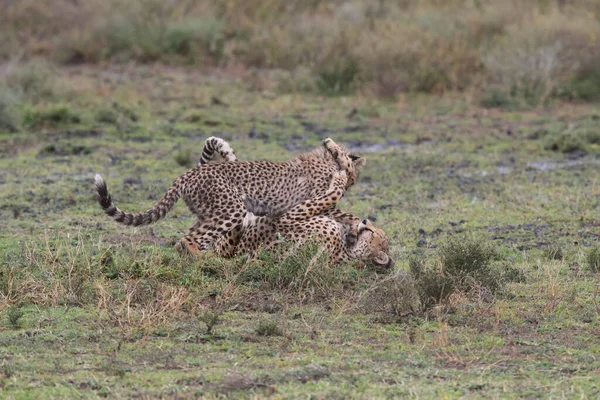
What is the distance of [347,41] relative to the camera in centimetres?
1712

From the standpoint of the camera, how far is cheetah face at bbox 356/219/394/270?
7.55m

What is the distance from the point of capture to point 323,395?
5113 mm

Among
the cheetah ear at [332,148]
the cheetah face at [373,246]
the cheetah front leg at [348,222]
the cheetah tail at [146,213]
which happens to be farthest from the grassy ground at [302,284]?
the cheetah ear at [332,148]

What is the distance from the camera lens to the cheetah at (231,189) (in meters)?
7.71

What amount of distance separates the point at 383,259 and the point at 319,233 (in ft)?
1.52

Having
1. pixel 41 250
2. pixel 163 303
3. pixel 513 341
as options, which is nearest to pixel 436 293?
pixel 513 341

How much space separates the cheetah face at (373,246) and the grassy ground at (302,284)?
0.37 feet

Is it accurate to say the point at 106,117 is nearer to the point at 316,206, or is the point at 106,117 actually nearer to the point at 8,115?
the point at 8,115

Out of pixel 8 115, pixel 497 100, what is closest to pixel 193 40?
pixel 8 115

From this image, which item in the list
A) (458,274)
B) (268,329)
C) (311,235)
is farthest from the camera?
(311,235)

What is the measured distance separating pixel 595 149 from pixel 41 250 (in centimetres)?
745

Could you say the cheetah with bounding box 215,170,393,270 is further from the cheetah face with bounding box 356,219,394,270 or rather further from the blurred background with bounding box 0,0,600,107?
the blurred background with bounding box 0,0,600,107

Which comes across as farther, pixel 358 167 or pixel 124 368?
pixel 358 167

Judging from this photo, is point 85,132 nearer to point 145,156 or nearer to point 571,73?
point 145,156
